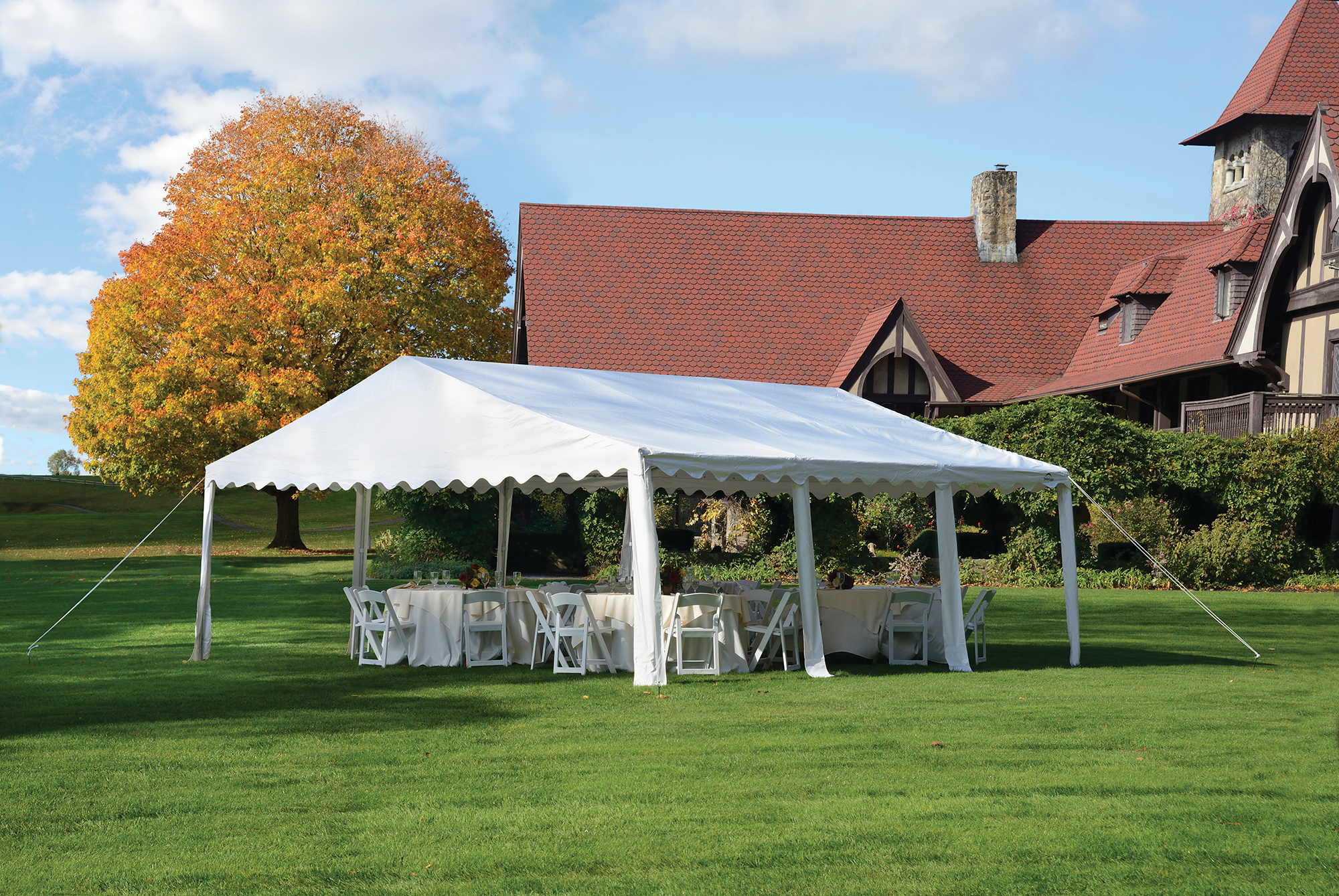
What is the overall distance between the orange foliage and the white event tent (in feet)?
52.9

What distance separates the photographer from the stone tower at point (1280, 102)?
33.1 metres

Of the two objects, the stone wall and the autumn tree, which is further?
the stone wall

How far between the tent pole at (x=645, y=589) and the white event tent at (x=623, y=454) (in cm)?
1

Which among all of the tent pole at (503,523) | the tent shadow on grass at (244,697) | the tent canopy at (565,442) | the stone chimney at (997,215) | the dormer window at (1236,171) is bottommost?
the tent shadow on grass at (244,697)

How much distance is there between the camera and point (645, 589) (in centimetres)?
1075

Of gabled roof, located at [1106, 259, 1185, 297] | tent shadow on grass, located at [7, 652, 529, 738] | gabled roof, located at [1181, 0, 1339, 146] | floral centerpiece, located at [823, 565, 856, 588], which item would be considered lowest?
tent shadow on grass, located at [7, 652, 529, 738]

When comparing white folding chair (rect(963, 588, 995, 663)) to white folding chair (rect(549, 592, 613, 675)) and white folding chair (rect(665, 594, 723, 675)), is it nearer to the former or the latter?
white folding chair (rect(665, 594, 723, 675))

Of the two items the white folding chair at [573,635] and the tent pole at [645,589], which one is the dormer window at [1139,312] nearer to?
the white folding chair at [573,635]

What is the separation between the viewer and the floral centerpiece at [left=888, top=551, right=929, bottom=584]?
22.1m

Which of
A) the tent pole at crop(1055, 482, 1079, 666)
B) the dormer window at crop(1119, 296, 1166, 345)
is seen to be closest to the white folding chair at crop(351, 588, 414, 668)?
the tent pole at crop(1055, 482, 1079, 666)

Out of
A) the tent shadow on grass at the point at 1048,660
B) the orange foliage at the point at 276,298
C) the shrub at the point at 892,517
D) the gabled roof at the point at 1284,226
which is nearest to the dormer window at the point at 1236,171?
the gabled roof at the point at 1284,226

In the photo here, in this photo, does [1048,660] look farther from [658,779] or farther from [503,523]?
[658,779]

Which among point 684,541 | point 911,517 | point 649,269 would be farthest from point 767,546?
point 649,269

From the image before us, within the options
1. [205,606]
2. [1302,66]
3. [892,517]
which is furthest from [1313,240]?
[205,606]
